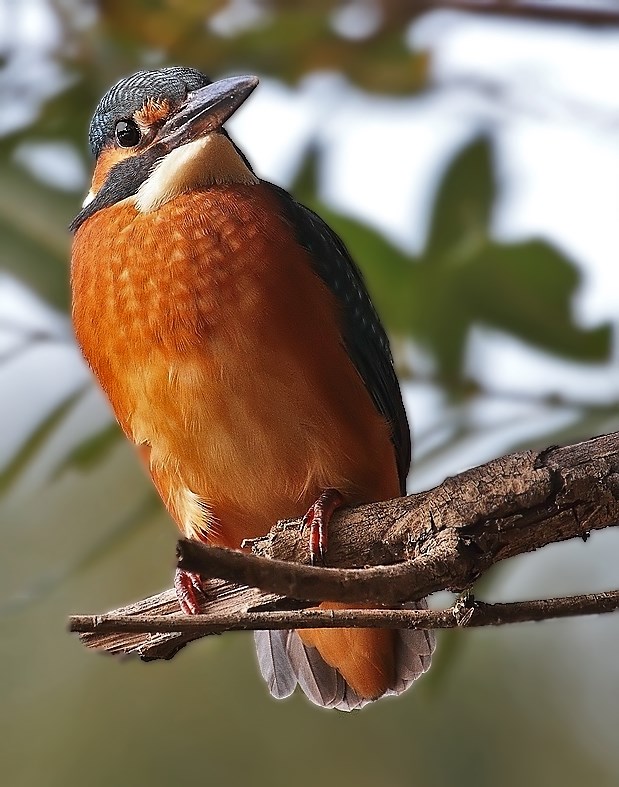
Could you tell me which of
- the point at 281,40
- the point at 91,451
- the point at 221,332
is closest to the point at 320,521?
the point at 221,332

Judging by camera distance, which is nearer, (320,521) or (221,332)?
(320,521)

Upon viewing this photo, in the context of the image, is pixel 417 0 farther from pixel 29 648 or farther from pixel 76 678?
pixel 76 678

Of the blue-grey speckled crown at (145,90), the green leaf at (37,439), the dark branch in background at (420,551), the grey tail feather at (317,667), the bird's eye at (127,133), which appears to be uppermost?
the blue-grey speckled crown at (145,90)

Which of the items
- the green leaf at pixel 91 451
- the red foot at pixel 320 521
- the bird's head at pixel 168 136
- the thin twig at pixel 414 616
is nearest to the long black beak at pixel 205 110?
the bird's head at pixel 168 136

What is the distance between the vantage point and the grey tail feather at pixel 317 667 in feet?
6.63

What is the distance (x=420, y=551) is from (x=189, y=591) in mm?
411

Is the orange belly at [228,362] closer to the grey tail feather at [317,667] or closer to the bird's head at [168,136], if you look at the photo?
the bird's head at [168,136]

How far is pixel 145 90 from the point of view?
188 centimetres

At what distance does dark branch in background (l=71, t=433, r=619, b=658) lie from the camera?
1134 mm

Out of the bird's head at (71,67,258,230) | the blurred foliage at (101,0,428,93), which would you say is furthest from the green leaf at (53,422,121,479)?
the blurred foliage at (101,0,428,93)

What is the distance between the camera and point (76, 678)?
4176mm

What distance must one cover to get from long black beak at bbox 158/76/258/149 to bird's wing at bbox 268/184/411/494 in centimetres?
17

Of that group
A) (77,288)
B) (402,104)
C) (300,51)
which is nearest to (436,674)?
(77,288)

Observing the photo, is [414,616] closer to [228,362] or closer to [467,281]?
[228,362]
